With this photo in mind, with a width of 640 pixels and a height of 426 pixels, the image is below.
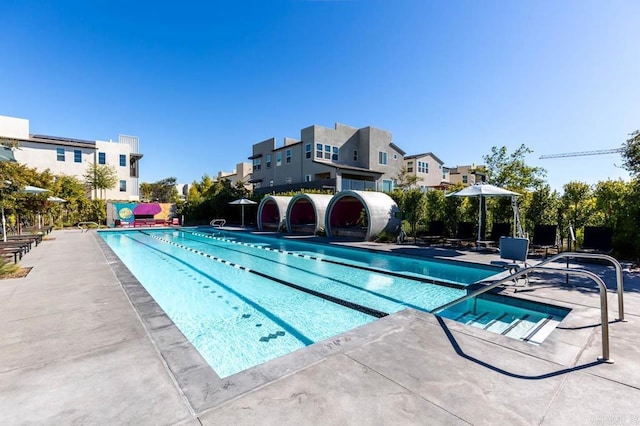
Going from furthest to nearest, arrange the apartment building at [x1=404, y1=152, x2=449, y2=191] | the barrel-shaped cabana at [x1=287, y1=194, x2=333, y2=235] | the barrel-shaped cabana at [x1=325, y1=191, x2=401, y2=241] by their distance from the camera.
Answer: the apartment building at [x1=404, y1=152, x2=449, y2=191] → the barrel-shaped cabana at [x1=287, y1=194, x2=333, y2=235] → the barrel-shaped cabana at [x1=325, y1=191, x2=401, y2=241]

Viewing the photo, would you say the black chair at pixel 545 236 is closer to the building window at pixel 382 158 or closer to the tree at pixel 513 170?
the tree at pixel 513 170

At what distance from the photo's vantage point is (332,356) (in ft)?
10.7

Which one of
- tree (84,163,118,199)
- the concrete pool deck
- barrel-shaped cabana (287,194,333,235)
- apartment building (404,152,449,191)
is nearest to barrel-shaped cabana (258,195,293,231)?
barrel-shaped cabana (287,194,333,235)

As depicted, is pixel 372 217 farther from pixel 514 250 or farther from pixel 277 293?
pixel 277 293

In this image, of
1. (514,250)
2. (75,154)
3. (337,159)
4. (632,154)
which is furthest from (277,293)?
(75,154)

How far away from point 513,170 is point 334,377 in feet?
72.5

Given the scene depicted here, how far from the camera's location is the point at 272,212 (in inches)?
1040

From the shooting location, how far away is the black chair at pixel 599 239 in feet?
30.8

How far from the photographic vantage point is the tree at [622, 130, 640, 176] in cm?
954

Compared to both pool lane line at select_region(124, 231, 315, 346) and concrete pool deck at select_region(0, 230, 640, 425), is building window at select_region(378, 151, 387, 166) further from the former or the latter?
concrete pool deck at select_region(0, 230, 640, 425)

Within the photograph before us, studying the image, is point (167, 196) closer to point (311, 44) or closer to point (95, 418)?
point (311, 44)

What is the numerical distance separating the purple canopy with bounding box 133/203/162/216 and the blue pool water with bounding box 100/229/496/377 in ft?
60.8

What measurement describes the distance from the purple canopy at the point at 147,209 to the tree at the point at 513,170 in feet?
102

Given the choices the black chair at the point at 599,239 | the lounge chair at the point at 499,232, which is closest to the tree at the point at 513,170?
the lounge chair at the point at 499,232
